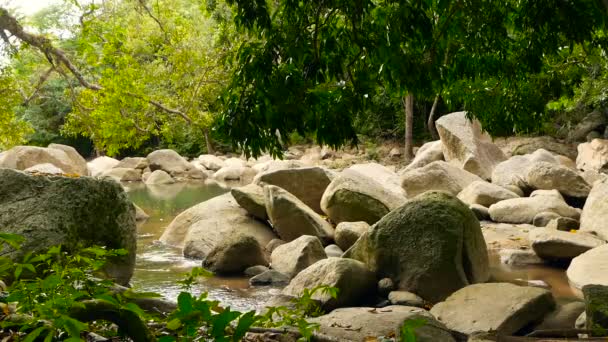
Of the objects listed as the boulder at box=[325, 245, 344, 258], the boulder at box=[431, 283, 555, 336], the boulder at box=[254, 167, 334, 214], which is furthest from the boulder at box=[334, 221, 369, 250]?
the boulder at box=[431, 283, 555, 336]

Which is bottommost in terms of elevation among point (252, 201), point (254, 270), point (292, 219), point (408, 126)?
point (254, 270)

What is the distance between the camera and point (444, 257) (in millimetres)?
7785

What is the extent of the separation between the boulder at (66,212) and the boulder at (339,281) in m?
2.19

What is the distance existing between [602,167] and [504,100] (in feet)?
43.1

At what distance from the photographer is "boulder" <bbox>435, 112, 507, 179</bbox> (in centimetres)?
1823

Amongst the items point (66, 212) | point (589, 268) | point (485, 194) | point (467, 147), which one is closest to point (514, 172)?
point (485, 194)

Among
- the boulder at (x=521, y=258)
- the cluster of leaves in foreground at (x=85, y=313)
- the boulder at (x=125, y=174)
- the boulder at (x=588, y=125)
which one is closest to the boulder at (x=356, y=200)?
the boulder at (x=521, y=258)

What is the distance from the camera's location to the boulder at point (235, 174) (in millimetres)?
26720

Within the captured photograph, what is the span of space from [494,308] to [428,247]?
4.96 feet

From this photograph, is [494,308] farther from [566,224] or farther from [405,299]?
[566,224]

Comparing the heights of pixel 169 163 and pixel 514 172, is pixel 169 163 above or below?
above

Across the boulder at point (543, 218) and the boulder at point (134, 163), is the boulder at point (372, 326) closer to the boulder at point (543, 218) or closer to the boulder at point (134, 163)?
the boulder at point (543, 218)

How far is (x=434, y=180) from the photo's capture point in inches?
570

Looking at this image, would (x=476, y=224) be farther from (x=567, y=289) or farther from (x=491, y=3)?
(x=491, y=3)
